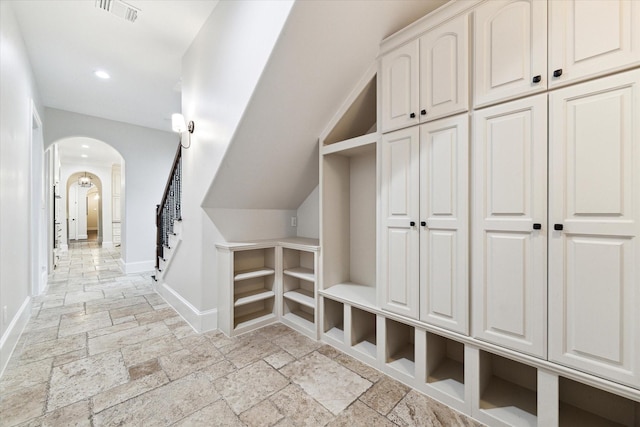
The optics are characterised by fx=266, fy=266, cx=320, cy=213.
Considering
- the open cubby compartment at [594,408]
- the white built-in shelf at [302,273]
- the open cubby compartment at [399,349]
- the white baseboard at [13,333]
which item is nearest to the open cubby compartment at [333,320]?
the white built-in shelf at [302,273]

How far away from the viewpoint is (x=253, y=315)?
3.09m

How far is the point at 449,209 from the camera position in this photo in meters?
1.74

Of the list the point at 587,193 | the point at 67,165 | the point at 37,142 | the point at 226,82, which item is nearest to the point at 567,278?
the point at 587,193

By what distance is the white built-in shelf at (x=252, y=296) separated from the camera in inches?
111

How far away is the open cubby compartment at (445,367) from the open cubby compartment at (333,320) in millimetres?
837

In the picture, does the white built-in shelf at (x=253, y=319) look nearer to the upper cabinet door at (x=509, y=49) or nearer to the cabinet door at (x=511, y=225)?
the cabinet door at (x=511, y=225)

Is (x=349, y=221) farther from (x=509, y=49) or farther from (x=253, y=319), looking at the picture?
(x=509, y=49)

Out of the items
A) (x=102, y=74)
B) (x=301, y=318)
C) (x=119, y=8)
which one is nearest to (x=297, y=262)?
(x=301, y=318)

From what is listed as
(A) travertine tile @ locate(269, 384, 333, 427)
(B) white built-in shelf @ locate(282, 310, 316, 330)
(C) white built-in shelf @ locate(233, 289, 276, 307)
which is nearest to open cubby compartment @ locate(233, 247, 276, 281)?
(C) white built-in shelf @ locate(233, 289, 276, 307)

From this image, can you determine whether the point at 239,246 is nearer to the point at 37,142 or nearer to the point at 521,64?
the point at 521,64

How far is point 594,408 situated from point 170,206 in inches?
188

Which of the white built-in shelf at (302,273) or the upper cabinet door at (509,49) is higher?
the upper cabinet door at (509,49)

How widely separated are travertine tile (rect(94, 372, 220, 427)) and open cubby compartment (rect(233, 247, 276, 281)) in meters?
1.11

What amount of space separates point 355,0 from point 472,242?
5.73 ft
